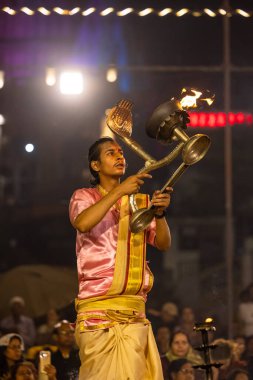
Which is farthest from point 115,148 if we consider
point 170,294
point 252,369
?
point 170,294

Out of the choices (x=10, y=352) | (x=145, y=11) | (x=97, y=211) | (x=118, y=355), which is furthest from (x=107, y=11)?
(x=118, y=355)

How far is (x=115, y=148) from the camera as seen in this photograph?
18.6 ft

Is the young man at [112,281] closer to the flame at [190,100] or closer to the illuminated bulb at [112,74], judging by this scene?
the flame at [190,100]

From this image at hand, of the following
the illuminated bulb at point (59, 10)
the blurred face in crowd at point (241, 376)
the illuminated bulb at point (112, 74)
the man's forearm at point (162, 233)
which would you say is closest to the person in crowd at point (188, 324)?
the blurred face in crowd at point (241, 376)

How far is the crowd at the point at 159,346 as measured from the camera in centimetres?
774

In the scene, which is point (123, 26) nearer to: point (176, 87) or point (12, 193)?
point (176, 87)

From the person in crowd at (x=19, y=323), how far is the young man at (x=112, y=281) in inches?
166

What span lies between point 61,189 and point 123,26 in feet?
7.33

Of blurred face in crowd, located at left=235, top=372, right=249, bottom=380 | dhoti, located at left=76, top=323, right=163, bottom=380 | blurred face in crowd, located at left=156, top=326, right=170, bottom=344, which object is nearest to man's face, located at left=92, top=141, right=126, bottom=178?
dhoti, located at left=76, top=323, right=163, bottom=380

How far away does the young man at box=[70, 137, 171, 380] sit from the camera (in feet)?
17.5

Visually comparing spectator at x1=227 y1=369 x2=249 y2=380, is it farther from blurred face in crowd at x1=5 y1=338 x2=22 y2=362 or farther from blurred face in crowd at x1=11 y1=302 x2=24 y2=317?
blurred face in crowd at x1=11 y1=302 x2=24 y2=317

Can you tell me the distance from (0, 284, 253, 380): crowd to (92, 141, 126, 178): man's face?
136cm

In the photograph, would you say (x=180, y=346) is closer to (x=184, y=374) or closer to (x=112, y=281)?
(x=184, y=374)

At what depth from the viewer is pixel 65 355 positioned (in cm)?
805
